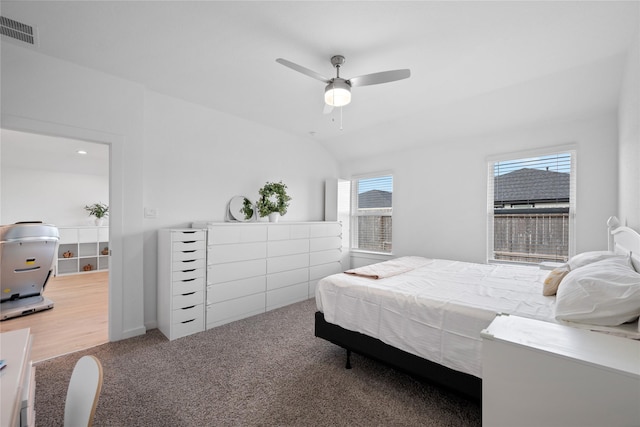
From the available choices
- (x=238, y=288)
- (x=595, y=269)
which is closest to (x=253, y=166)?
(x=238, y=288)

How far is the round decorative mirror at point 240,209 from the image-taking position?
379cm

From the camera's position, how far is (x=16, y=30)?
1.98m

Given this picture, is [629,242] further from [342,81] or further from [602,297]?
[342,81]

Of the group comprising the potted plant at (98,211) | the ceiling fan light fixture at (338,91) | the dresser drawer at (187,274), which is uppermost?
the ceiling fan light fixture at (338,91)

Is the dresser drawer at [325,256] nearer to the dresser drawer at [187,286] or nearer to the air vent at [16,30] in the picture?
the dresser drawer at [187,286]

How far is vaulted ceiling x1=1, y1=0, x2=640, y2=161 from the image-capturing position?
5.94ft

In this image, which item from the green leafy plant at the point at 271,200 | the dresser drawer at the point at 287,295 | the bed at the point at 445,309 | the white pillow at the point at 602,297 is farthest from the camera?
the green leafy plant at the point at 271,200

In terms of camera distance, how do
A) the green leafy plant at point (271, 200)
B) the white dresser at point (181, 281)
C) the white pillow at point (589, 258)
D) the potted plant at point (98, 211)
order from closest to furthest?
the white pillow at point (589, 258) → the white dresser at point (181, 281) → the green leafy plant at point (271, 200) → the potted plant at point (98, 211)

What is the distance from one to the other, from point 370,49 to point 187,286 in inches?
116

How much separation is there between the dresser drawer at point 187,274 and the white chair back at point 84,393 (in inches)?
71.0

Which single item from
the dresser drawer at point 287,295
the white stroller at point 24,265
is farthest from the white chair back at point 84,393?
the white stroller at point 24,265

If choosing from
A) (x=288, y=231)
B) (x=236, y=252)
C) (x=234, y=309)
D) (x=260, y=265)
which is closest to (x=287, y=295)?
(x=260, y=265)

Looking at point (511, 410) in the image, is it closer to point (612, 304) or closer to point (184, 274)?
point (612, 304)

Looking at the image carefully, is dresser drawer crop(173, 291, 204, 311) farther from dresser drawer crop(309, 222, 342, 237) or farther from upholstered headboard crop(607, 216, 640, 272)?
upholstered headboard crop(607, 216, 640, 272)
